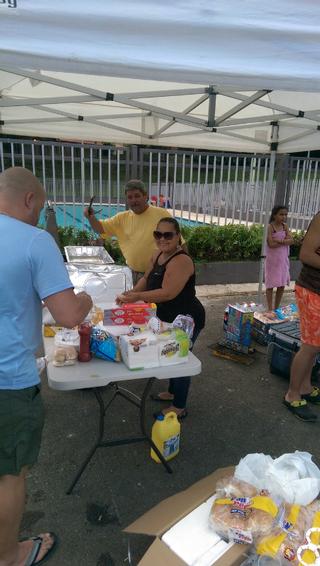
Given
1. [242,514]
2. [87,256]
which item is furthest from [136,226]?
[242,514]

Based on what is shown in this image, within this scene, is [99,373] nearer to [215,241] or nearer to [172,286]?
[172,286]

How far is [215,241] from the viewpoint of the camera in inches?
262

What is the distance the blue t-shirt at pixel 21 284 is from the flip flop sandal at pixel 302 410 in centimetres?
218

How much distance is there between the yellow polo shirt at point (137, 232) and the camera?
3.56 meters

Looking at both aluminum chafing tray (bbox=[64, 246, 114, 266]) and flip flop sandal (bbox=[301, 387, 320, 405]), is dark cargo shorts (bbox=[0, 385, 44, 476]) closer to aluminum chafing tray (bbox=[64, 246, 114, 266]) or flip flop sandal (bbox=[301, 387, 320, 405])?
aluminum chafing tray (bbox=[64, 246, 114, 266])

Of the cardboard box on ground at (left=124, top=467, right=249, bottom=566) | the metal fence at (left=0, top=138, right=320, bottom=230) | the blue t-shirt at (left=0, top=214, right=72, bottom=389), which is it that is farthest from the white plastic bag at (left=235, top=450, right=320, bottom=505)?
the metal fence at (left=0, top=138, right=320, bottom=230)

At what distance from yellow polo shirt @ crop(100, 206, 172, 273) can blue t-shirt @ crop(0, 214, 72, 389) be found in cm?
204

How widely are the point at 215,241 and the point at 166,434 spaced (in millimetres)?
4622

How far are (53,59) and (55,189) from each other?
536cm

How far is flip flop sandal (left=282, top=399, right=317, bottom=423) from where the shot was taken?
2.95 meters

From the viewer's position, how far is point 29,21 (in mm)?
1252

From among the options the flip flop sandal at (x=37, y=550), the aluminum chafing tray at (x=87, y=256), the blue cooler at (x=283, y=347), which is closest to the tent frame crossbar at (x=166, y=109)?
the aluminum chafing tray at (x=87, y=256)

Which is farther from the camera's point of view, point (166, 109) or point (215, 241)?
point (215, 241)

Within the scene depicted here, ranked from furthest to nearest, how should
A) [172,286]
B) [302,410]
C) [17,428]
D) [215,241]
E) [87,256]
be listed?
[215,241]
[87,256]
[302,410]
[172,286]
[17,428]
